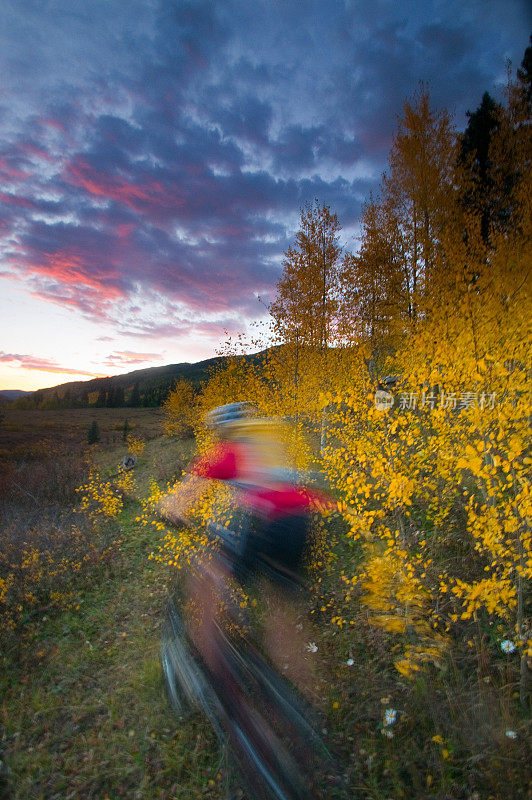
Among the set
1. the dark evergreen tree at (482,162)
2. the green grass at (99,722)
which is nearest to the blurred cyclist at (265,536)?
the green grass at (99,722)

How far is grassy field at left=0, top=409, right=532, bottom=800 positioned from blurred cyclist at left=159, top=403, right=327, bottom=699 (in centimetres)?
56

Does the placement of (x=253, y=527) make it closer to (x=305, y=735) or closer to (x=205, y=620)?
(x=205, y=620)

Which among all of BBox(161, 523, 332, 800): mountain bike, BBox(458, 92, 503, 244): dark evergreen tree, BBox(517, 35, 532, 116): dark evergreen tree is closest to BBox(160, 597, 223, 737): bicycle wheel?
BBox(161, 523, 332, 800): mountain bike

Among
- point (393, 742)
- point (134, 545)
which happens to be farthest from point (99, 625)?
point (393, 742)

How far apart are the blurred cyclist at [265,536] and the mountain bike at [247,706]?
24cm

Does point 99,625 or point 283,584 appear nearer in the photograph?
point 283,584

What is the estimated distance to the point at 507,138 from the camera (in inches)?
547

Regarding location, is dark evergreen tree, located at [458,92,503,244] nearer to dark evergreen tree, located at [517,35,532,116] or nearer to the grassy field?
dark evergreen tree, located at [517,35,532,116]

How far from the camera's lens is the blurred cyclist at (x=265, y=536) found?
19.8 feet

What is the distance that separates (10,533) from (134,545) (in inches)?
147

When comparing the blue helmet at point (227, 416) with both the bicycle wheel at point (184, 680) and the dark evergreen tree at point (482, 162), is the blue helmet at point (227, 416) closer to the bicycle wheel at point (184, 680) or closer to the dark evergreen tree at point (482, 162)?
the bicycle wheel at point (184, 680)

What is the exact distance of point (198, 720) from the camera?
485 cm
